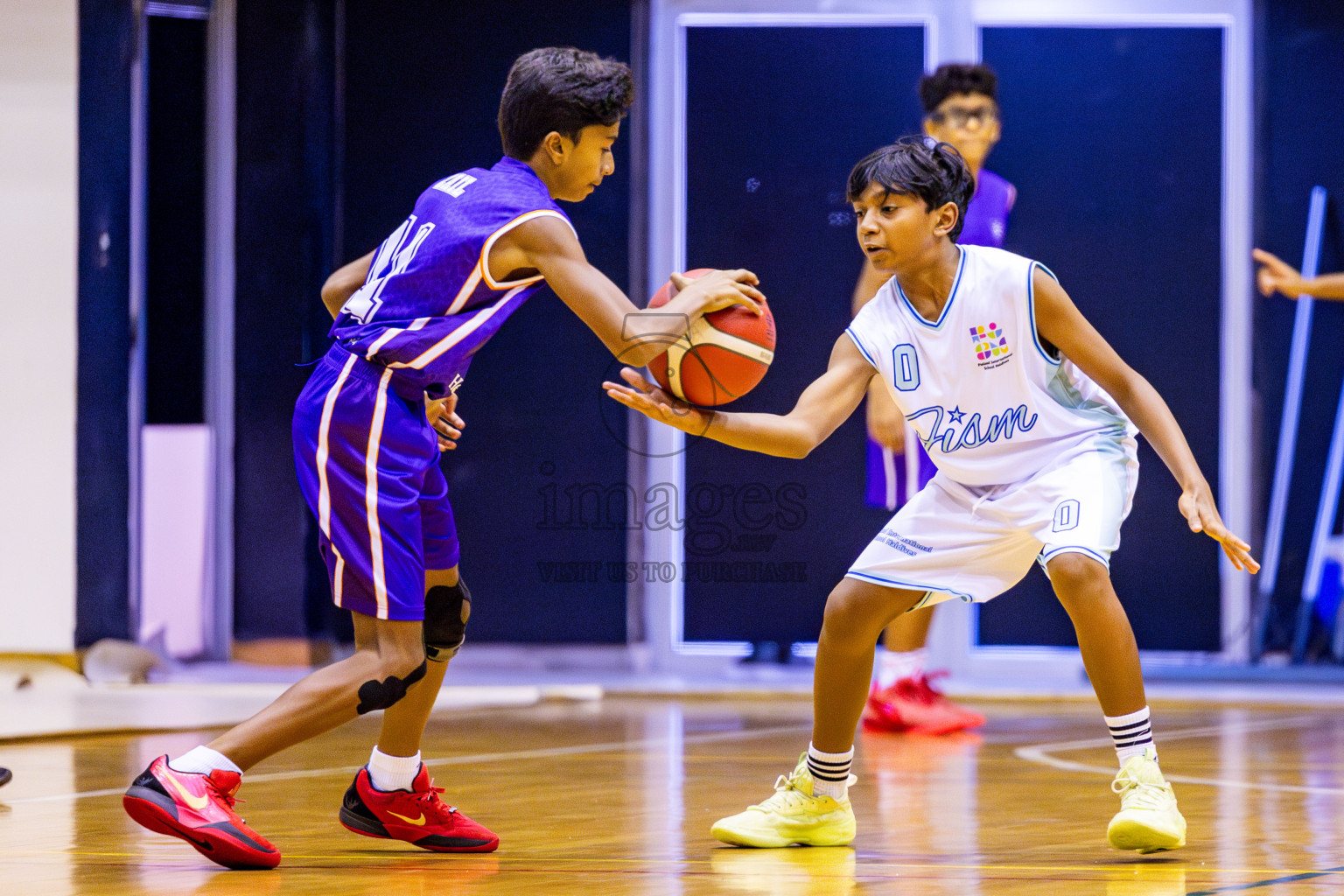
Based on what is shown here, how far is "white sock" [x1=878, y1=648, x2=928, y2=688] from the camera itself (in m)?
4.72

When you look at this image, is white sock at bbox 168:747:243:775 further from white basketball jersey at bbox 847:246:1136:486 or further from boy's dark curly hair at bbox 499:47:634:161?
white basketball jersey at bbox 847:246:1136:486

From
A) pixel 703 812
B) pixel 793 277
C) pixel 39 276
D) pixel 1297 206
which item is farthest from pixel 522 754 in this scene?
pixel 1297 206

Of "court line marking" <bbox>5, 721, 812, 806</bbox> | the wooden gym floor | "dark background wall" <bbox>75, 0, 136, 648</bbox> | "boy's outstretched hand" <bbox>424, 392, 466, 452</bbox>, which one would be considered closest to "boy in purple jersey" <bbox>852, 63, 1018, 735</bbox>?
the wooden gym floor

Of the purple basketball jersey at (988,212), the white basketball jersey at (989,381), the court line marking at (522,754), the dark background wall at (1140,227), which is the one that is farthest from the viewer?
the dark background wall at (1140,227)

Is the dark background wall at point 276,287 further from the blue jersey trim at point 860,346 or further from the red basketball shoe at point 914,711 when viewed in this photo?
the blue jersey trim at point 860,346

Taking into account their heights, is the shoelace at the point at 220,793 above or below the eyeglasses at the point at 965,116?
below

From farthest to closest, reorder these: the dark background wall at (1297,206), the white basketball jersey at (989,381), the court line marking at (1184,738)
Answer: the dark background wall at (1297,206) → the court line marking at (1184,738) → the white basketball jersey at (989,381)

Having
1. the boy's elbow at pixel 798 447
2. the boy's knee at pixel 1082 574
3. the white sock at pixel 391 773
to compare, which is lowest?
the white sock at pixel 391 773

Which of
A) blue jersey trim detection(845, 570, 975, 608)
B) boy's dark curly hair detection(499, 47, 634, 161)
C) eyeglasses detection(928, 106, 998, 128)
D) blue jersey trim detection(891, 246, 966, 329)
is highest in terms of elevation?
eyeglasses detection(928, 106, 998, 128)

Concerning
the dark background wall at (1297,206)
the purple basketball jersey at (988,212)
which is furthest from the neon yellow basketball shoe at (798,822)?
the dark background wall at (1297,206)

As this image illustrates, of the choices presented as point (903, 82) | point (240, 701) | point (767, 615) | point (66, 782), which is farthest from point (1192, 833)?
point (903, 82)

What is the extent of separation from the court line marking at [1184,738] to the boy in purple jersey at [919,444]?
42cm

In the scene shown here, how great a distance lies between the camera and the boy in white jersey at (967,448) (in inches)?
105

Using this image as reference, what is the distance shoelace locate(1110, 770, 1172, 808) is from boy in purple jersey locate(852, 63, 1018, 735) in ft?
6.58
